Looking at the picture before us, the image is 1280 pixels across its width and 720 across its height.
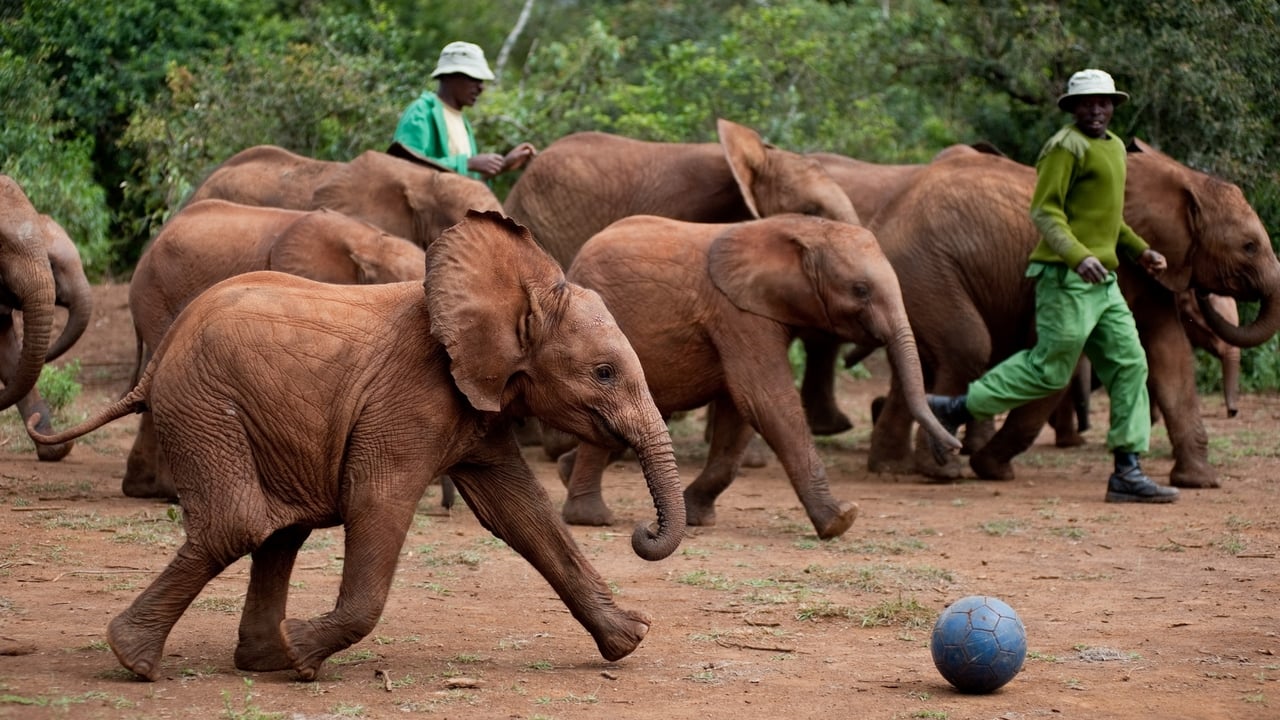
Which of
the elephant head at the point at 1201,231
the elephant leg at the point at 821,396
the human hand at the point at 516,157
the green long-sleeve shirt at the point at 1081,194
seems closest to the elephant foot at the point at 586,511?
the human hand at the point at 516,157

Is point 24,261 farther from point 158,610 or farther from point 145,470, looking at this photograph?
point 158,610

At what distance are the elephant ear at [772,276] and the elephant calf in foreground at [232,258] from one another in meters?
1.67

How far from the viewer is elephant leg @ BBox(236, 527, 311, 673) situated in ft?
20.7

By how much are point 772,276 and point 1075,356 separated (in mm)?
2183

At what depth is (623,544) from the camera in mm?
9336

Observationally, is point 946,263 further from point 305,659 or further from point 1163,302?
point 305,659

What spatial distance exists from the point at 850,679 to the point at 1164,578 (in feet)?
8.71

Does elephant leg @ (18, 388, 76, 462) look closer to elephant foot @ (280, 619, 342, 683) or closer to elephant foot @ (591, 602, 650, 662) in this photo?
elephant foot @ (280, 619, 342, 683)

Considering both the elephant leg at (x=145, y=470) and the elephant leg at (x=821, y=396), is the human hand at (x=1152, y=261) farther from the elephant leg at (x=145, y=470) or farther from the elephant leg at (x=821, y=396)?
the elephant leg at (x=145, y=470)

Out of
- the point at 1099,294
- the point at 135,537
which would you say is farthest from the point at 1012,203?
the point at 135,537

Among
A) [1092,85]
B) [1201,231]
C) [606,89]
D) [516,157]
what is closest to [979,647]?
[1092,85]

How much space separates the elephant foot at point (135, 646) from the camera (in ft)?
19.4

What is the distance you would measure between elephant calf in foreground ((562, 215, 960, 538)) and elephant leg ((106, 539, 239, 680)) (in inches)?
155

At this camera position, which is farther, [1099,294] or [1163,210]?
[1163,210]
